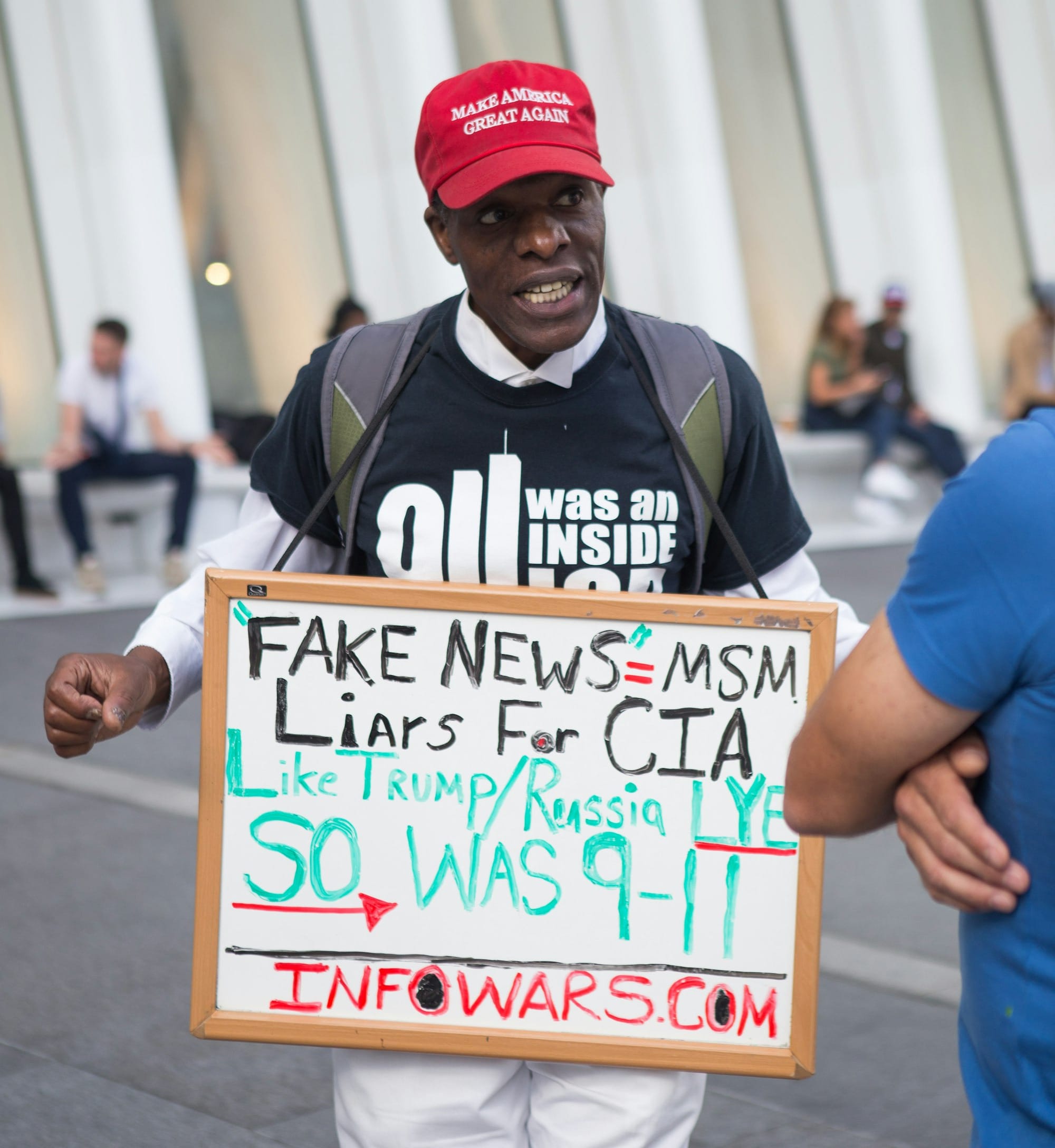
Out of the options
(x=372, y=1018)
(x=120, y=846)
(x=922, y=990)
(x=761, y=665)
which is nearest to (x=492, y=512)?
(x=761, y=665)

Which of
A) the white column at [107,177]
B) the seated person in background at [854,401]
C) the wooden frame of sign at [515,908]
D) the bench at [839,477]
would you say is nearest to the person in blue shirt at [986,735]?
the wooden frame of sign at [515,908]

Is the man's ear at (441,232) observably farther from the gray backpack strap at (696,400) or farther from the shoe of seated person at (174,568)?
the shoe of seated person at (174,568)

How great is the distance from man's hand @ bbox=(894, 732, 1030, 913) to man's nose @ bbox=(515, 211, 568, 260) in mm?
911

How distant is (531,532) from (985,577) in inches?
34.9

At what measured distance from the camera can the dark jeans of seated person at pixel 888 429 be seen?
12898 millimetres

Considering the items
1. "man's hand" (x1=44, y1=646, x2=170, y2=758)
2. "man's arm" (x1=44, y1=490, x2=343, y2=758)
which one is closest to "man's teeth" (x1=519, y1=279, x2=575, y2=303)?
"man's arm" (x1=44, y1=490, x2=343, y2=758)

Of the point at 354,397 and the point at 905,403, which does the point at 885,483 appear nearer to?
the point at 905,403

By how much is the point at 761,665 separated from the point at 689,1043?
1.60 ft

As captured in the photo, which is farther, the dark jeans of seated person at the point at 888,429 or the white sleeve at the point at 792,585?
the dark jeans of seated person at the point at 888,429

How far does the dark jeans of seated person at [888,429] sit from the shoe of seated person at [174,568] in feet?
18.5

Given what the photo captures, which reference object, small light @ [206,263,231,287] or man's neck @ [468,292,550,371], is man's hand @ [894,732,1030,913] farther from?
small light @ [206,263,231,287]

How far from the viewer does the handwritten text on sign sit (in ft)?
6.82

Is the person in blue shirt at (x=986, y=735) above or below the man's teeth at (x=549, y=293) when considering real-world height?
below

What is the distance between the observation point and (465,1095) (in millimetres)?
2133
